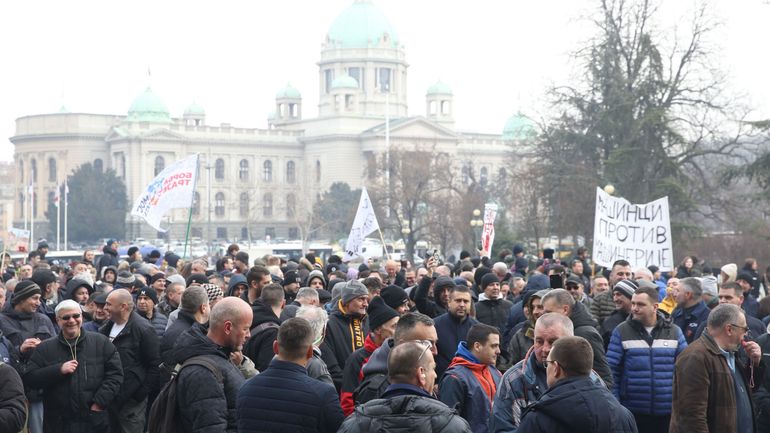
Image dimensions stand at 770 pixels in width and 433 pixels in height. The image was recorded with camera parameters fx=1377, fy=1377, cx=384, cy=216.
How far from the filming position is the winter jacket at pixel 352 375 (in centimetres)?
825

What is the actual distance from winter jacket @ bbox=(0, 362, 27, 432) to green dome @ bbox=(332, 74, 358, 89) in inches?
5129

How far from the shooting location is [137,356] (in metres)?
10.6

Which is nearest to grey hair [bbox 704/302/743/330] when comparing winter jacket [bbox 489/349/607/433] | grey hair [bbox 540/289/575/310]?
grey hair [bbox 540/289/575/310]

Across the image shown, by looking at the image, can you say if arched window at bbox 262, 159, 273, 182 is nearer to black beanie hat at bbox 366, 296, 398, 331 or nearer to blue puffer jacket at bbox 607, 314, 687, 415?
blue puffer jacket at bbox 607, 314, 687, 415

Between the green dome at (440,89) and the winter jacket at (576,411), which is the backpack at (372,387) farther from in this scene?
the green dome at (440,89)

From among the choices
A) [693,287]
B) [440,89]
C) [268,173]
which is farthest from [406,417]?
[440,89]

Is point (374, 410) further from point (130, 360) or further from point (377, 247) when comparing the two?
point (377, 247)

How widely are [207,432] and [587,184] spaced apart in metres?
33.9

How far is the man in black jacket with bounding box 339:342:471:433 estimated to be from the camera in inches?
245

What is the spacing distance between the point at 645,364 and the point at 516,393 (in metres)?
2.30

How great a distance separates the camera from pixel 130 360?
10492 mm

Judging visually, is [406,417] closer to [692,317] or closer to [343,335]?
[343,335]

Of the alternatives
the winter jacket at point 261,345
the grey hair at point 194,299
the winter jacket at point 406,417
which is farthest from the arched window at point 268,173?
the winter jacket at point 406,417

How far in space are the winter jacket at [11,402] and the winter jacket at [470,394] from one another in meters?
2.49
